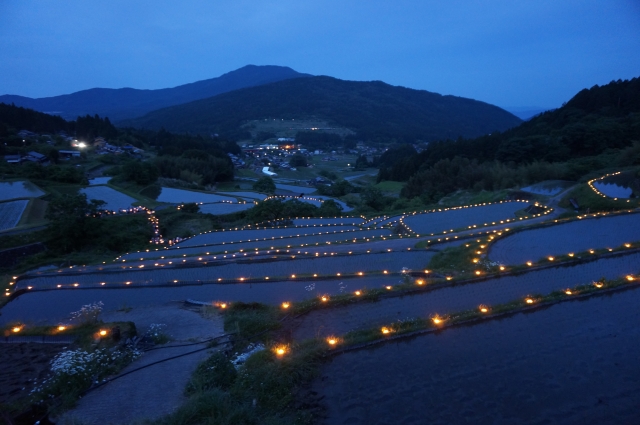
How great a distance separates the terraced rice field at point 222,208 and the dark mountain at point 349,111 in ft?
268

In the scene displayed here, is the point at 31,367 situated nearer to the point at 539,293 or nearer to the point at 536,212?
the point at 539,293

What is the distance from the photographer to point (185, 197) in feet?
93.9

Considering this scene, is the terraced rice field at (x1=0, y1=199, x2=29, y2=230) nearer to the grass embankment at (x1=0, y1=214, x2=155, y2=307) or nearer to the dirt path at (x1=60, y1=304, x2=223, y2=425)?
the grass embankment at (x1=0, y1=214, x2=155, y2=307)

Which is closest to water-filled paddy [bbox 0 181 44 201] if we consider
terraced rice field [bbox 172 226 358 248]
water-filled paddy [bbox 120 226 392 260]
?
terraced rice field [bbox 172 226 358 248]

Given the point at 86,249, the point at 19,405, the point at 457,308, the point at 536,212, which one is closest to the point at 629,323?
the point at 457,308

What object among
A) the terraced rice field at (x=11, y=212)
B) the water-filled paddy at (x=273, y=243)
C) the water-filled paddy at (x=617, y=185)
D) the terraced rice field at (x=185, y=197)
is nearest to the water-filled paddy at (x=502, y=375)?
the water-filled paddy at (x=273, y=243)

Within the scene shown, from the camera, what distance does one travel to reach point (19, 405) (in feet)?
15.1

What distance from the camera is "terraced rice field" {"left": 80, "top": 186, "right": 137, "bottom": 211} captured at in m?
23.2

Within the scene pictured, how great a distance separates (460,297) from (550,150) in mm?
27639

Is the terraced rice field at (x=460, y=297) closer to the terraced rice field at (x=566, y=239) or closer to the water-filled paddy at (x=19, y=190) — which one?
the terraced rice field at (x=566, y=239)

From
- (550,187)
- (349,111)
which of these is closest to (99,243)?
(550,187)

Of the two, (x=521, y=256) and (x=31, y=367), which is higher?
(x=521, y=256)

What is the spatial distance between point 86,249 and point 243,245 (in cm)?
818

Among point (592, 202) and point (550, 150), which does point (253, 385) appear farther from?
point (550, 150)
